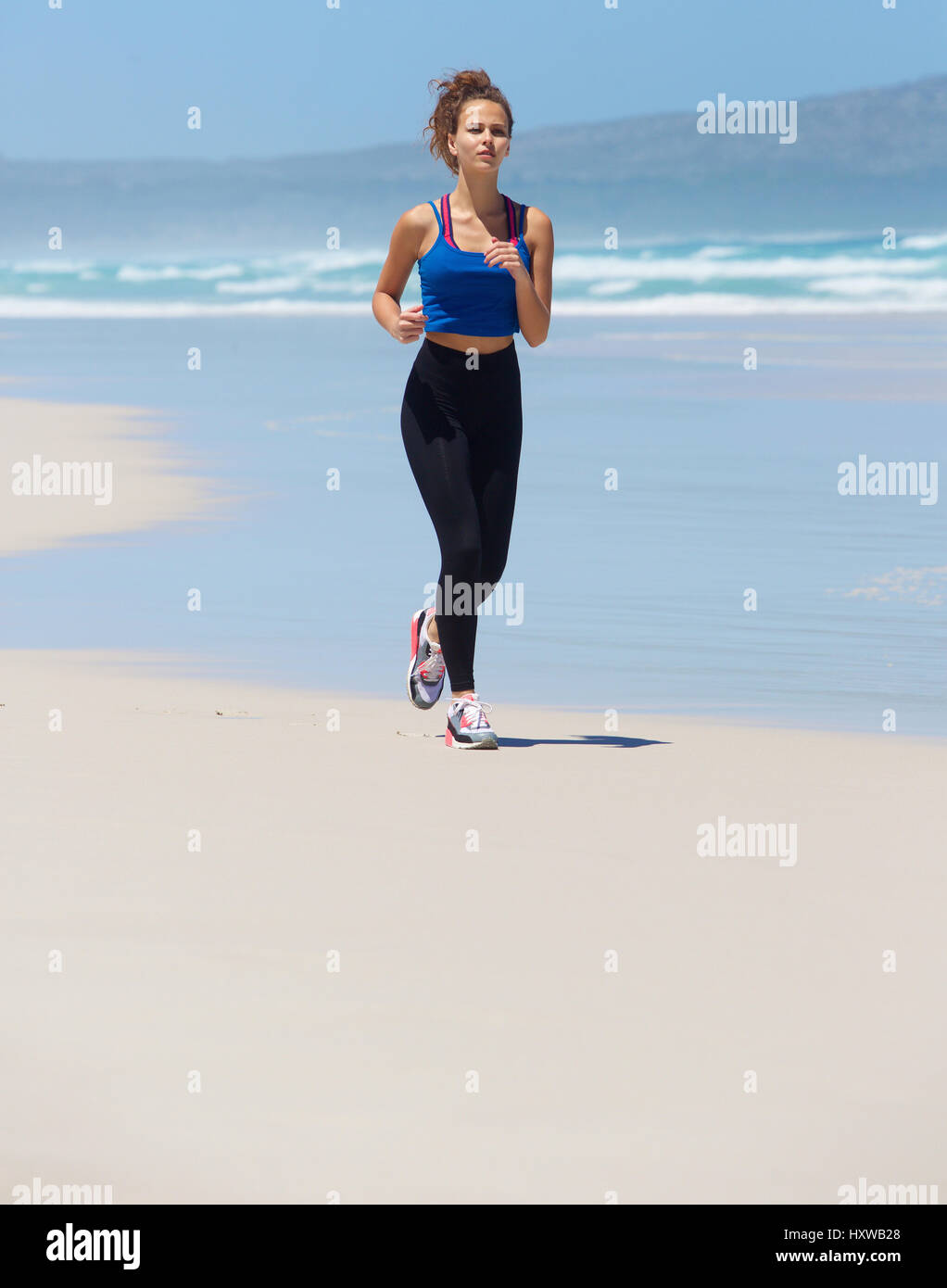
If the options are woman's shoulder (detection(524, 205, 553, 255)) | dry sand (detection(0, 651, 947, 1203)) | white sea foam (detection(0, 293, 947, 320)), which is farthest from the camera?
white sea foam (detection(0, 293, 947, 320))

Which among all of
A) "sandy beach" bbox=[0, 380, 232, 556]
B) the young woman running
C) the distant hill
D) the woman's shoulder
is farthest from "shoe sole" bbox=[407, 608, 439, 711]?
the distant hill

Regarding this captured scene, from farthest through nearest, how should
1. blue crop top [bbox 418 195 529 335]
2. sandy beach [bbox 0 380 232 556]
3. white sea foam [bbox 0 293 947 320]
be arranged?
white sea foam [bbox 0 293 947 320] → sandy beach [bbox 0 380 232 556] → blue crop top [bbox 418 195 529 335]

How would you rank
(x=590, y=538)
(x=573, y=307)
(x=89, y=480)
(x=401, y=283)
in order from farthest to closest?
(x=573, y=307)
(x=89, y=480)
(x=590, y=538)
(x=401, y=283)

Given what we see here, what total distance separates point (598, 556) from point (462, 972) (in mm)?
5566

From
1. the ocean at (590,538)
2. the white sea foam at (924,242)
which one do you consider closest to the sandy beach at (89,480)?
the ocean at (590,538)

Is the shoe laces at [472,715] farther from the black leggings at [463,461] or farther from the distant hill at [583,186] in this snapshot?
the distant hill at [583,186]

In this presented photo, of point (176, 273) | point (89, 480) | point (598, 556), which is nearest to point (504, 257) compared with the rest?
point (598, 556)

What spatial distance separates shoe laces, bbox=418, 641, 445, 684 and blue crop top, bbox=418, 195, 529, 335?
1040mm

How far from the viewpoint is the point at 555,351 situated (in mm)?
20406

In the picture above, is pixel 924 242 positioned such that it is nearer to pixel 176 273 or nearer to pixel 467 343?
pixel 176 273

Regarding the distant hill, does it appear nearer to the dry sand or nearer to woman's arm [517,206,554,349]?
woman's arm [517,206,554,349]

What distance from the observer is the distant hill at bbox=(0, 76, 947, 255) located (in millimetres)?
51344

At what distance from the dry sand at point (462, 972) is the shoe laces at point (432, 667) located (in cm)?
59

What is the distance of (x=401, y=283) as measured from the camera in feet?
18.8
